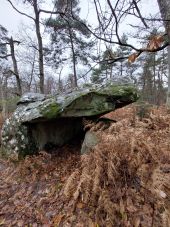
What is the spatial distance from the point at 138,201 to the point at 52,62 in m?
10.4

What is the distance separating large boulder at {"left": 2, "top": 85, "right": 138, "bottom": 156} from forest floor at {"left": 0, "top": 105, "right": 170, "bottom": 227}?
1.18 m

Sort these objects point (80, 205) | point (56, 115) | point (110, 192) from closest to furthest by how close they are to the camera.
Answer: point (110, 192), point (80, 205), point (56, 115)

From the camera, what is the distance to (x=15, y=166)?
4566 millimetres

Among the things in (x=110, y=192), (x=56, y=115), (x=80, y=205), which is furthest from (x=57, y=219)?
(x=56, y=115)

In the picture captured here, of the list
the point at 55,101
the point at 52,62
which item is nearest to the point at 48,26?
the point at 52,62

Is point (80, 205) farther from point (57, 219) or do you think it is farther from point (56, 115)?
point (56, 115)

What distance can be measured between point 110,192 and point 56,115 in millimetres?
2271

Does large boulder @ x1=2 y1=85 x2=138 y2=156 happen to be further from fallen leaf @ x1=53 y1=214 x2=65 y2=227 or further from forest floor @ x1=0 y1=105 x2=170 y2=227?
fallen leaf @ x1=53 y1=214 x2=65 y2=227

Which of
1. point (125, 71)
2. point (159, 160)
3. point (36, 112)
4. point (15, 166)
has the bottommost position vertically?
point (15, 166)

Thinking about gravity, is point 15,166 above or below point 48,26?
below

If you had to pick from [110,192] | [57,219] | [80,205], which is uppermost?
[110,192]

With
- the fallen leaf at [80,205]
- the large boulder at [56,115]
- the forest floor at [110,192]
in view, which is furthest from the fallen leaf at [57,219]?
the large boulder at [56,115]

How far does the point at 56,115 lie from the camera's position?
4.36 meters

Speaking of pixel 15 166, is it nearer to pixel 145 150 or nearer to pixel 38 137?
pixel 38 137
